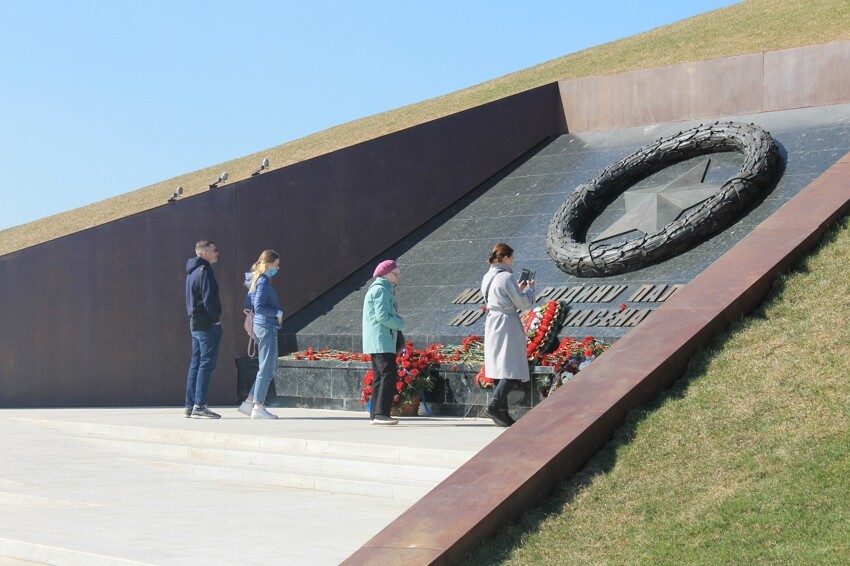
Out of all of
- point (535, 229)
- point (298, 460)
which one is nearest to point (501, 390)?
point (298, 460)

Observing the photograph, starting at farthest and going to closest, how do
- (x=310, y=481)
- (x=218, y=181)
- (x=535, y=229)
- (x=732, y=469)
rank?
(x=535, y=229)
(x=218, y=181)
(x=310, y=481)
(x=732, y=469)

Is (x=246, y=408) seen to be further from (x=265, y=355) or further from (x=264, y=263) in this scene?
(x=264, y=263)

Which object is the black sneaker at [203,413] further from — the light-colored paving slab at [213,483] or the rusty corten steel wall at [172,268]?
the rusty corten steel wall at [172,268]

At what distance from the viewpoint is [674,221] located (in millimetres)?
11961

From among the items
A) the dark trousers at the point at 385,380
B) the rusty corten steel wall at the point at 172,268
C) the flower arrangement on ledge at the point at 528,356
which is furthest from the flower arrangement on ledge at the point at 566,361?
the rusty corten steel wall at the point at 172,268

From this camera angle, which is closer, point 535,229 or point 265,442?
point 265,442

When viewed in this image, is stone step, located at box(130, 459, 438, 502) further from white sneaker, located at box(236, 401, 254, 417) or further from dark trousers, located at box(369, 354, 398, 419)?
white sneaker, located at box(236, 401, 254, 417)

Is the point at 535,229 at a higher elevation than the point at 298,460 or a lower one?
higher

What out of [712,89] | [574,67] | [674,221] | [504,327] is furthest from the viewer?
[574,67]

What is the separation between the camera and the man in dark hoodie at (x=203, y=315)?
33.9 feet

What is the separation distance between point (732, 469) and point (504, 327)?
126 inches

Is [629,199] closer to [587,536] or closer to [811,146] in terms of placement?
[811,146]

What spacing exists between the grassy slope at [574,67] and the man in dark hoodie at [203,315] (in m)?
6.02

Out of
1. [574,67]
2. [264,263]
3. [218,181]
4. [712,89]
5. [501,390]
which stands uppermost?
[574,67]
